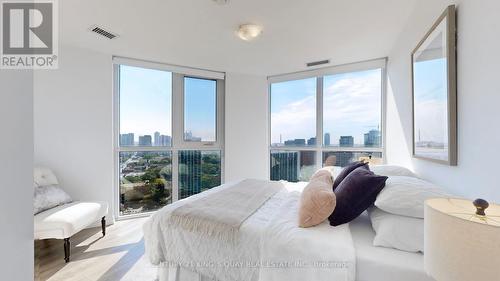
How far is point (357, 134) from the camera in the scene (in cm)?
367

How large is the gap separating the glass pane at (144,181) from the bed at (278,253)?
2.06 metres

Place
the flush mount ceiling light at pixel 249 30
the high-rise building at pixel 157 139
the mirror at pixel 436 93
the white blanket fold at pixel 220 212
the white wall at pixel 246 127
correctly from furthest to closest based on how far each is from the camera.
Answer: the white wall at pixel 246 127 < the high-rise building at pixel 157 139 < the flush mount ceiling light at pixel 249 30 < the white blanket fold at pixel 220 212 < the mirror at pixel 436 93

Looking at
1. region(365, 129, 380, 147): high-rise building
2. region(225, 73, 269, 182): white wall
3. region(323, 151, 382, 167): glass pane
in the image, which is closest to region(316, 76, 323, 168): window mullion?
region(323, 151, 382, 167): glass pane

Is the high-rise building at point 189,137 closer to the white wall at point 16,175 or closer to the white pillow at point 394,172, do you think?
the white pillow at point 394,172

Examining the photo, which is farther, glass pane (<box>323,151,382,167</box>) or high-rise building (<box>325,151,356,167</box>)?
high-rise building (<box>325,151,356,167</box>)

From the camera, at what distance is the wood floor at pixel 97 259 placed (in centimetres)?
202

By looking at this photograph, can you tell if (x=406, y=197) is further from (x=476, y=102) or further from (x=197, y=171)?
(x=197, y=171)

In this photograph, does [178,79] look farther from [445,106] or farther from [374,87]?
[445,106]

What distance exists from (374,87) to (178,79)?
3.29 metres

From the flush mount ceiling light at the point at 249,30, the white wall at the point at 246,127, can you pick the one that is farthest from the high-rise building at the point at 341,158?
the flush mount ceiling light at the point at 249,30

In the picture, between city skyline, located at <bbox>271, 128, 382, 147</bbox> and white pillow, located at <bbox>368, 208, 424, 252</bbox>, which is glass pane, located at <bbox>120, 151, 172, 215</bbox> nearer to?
city skyline, located at <bbox>271, 128, 382, 147</bbox>

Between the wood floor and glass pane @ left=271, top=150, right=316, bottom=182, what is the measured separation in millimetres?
2644

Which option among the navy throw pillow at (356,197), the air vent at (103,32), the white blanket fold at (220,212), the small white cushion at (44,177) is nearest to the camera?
the navy throw pillow at (356,197)

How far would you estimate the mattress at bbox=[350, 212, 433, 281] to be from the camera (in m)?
1.05
